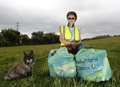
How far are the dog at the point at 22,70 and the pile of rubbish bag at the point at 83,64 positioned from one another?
1.45 m

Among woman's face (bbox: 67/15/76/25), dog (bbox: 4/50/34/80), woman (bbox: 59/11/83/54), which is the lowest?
dog (bbox: 4/50/34/80)

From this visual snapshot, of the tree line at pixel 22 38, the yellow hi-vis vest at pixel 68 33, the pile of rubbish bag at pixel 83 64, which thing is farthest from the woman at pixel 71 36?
the tree line at pixel 22 38

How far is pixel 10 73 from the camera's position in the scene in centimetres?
922

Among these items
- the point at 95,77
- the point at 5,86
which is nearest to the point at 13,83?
the point at 5,86

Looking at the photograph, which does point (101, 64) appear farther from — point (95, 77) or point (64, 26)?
point (64, 26)

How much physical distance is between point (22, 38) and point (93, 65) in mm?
59227

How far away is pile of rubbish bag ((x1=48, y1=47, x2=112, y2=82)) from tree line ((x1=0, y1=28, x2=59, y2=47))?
54.2 meters

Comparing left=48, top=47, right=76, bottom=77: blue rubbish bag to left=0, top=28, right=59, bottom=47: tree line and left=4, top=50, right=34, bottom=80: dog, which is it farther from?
left=0, top=28, right=59, bottom=47: tree line

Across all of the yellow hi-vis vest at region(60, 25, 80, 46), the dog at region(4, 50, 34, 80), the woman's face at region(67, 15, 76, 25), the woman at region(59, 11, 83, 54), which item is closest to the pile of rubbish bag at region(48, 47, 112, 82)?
the woman at region(59, 11, 83, 54)

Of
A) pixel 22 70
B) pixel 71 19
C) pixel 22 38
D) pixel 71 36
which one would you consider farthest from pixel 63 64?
pixel 22 38

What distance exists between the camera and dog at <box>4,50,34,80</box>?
30.2 feet

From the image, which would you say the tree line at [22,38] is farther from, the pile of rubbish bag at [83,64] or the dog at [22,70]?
the pile of rubbish bag at [83,64]

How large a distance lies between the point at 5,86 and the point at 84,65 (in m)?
1.92

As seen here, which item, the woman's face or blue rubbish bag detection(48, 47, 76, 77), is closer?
blue rubbish bag detection(48, 47, 76, 77)
